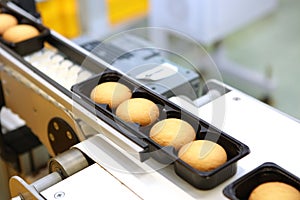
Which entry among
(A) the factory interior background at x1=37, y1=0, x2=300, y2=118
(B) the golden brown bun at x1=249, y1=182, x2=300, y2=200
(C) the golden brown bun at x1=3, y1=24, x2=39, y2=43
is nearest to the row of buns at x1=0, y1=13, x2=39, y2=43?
(C) the golden brown bun at x1=3, y1=24, x2=39, y2=43

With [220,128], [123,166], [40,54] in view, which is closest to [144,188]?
[123,166]

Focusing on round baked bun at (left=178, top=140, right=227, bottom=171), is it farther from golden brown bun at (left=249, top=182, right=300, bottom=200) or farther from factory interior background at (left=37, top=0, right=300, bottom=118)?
factory interior background at (left=37, top=0, right=300, bottom=118)

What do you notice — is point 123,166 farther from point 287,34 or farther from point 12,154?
point 287,34

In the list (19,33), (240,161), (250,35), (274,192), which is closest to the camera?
(274,192)

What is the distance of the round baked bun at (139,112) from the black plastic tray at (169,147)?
0.04ft

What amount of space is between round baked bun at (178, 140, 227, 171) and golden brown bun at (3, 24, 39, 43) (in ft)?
1.63

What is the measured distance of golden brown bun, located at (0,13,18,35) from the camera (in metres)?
1.18

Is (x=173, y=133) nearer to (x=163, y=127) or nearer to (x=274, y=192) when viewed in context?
(x=163, y=127)

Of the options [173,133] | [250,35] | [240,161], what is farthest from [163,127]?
[250,35]

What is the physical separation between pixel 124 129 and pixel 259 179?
22cm

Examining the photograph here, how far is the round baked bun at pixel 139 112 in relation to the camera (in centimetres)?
87

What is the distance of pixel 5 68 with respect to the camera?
1.15 meters

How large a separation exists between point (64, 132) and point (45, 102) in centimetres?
8

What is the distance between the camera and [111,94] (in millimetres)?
909
